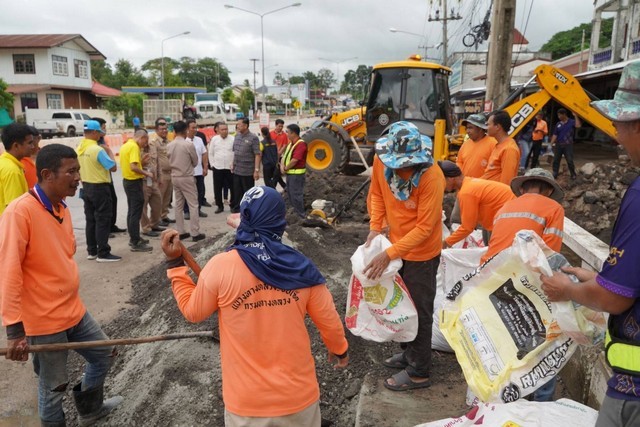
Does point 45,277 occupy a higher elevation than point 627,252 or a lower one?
lower

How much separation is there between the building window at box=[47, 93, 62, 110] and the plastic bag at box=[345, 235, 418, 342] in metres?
43.9

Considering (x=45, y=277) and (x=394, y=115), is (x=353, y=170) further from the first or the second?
(x=45, y=277)

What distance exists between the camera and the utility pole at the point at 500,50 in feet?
29.2

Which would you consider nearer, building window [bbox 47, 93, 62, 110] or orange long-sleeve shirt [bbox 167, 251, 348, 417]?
orange long-sleeve shirt [bbox 167, 251, 348, 417]

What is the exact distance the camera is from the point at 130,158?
23.8ft

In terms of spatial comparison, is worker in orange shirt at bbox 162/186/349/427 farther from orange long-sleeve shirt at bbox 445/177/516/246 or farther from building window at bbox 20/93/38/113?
building window at bbox 20/93/38/113

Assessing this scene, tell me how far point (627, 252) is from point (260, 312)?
1.35 m

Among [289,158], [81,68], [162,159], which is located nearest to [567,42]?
[81,68]

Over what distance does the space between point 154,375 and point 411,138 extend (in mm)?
2631

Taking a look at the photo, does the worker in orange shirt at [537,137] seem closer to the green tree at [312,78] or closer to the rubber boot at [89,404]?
the rubber boot at [89,404]

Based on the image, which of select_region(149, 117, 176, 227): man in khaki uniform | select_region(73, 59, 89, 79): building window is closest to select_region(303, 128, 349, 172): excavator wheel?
select_region(149, 117, 176, 227): man in khaki uniform

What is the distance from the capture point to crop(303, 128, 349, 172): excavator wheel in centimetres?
1162

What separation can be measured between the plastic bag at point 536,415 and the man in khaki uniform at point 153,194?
6724 mm

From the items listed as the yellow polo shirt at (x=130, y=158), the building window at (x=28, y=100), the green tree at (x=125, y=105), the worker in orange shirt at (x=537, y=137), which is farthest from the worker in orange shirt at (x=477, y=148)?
the green tree at (x=125, y=105)
